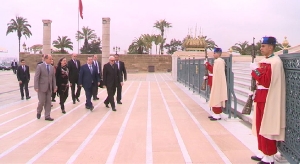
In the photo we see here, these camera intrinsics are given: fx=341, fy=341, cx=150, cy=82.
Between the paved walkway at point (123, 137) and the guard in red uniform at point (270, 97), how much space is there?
0.59m

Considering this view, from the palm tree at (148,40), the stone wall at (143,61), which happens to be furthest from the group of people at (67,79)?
the palm tree at (148,40)

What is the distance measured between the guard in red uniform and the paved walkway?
0.59 meters

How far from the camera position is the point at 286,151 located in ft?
14.5

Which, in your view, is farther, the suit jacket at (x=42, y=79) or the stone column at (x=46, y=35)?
the stone column at (x=46, y=35)

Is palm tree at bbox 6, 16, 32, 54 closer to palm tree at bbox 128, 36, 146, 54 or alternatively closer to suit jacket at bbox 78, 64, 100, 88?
palm tree at bbox 128, 36, 146, 54

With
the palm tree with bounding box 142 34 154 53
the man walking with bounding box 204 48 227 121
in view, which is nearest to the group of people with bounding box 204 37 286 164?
the man walking with bounding box 204 48 227 121

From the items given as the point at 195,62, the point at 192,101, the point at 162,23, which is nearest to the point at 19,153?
the point at 192,101

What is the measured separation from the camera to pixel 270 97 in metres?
4.30

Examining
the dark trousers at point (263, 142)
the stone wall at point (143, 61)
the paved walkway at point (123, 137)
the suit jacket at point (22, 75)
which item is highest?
the stone wall at point (143, 61)

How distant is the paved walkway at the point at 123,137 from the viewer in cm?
506

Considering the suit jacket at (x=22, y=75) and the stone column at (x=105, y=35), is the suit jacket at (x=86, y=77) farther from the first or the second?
the stone column at (x=105, y=35)

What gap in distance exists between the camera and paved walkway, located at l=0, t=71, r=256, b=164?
199 inches

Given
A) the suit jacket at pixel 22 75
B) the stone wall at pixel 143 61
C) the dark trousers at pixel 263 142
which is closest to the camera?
the dark trousers at pixel 263 142

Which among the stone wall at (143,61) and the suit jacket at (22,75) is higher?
the stone wall at (143,61)
